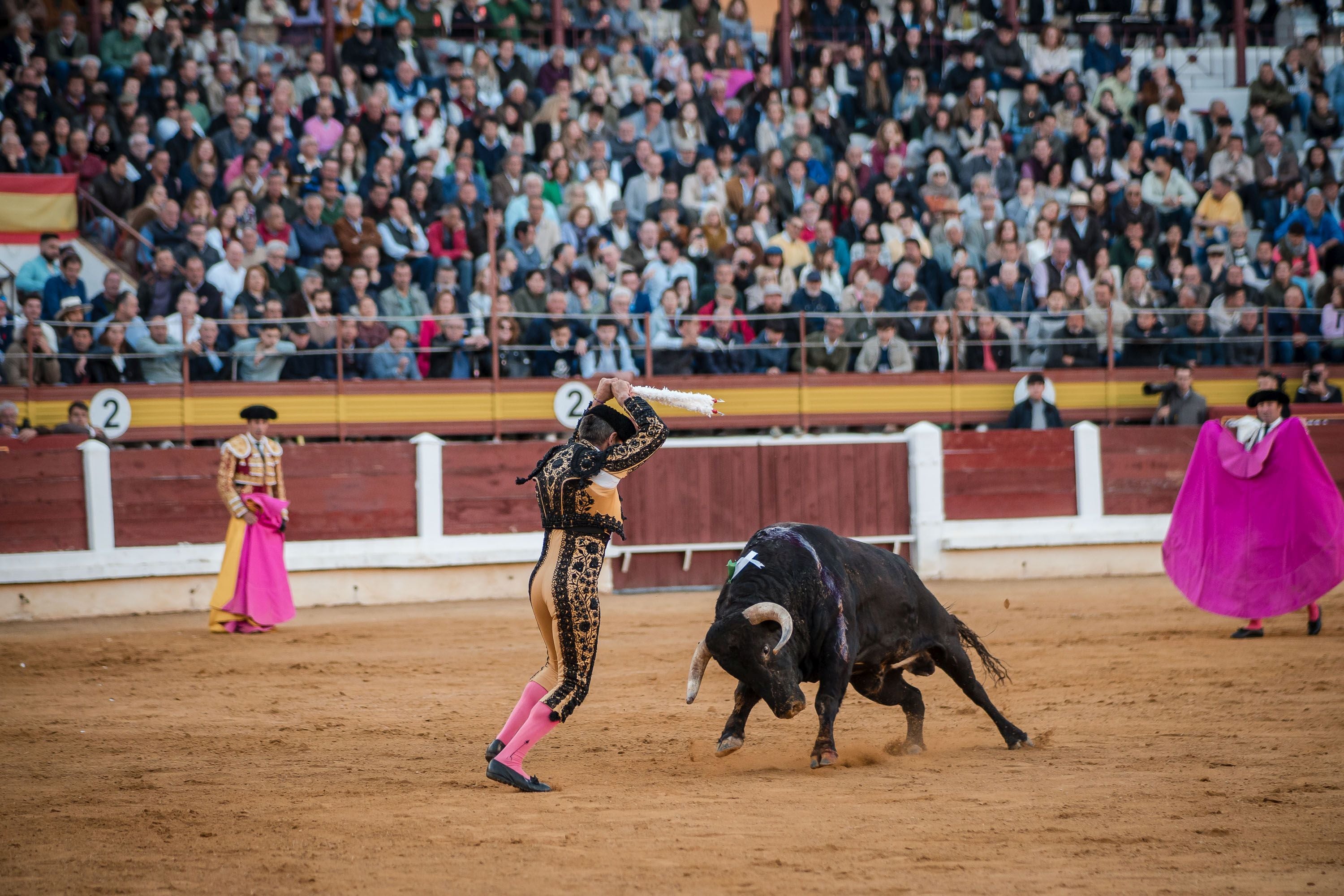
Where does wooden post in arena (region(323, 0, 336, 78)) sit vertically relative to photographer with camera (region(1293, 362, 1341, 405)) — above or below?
above

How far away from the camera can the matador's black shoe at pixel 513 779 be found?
451cm

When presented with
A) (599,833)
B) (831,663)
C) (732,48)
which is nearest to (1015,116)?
(732,48)

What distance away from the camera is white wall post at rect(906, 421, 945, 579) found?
39.0ft

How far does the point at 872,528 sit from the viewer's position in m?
11.9

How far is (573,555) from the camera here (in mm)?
4613

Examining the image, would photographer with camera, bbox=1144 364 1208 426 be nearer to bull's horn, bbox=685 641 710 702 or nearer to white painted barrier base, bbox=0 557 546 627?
white painted barrier base, bbox=0 557 546 627

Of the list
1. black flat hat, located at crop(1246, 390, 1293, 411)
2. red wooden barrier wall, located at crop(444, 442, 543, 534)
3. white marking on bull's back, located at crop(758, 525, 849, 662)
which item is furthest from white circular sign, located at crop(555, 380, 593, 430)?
white marking on bull's back, located at crop(758, 525, 849, 662)

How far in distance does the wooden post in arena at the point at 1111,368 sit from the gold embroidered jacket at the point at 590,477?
8.64m

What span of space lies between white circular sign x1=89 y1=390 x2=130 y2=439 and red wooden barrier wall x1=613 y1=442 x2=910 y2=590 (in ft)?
13.1

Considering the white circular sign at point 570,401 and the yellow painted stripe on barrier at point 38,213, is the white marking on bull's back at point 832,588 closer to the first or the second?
the white circular sign at point 570,401

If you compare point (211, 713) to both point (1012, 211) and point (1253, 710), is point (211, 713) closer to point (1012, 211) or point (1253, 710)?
point (1253, 710)

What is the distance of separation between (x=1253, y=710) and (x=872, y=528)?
6194mm

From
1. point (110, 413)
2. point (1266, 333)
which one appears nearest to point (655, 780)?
point (110, 413)

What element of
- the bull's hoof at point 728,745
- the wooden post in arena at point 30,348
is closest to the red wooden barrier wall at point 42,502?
the wooden post in arena at point 30,348
